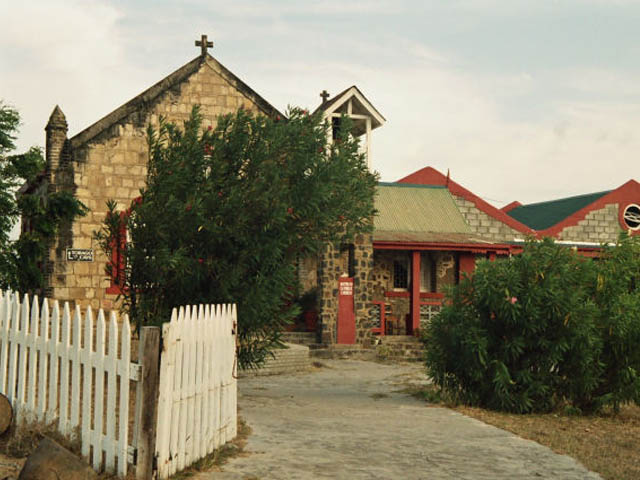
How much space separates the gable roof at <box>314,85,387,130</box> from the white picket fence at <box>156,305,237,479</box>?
51.0 ft

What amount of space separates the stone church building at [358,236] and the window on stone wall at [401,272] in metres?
0.03

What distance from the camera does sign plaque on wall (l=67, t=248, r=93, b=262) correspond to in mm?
16953

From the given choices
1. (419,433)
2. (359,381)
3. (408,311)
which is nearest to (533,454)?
(419,433)

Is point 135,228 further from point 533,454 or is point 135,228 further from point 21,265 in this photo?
point 21,265

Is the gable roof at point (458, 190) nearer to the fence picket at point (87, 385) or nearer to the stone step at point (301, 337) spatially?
the stone step at point (301, 337)

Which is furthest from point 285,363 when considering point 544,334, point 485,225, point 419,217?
point 485,225

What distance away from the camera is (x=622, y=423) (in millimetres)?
11328

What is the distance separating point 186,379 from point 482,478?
9.00 ft

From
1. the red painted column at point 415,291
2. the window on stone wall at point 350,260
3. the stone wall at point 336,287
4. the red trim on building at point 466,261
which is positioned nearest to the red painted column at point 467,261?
the red trim on building at point 466,261

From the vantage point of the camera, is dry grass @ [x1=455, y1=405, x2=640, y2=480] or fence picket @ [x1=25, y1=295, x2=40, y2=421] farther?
dry grass @ [x1=455, y1=405, x2=640, y2=480]

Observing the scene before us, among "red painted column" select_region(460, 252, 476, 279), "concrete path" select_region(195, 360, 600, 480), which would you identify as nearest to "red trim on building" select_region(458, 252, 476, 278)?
"red painted column" select_region(460, 252, 476, 279)

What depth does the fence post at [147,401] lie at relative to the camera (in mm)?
5906

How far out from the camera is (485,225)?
2822 centimetres

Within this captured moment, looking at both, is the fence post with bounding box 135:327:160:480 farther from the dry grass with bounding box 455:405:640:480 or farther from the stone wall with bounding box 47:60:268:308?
the stone wall with bounding box 47:60:268:308
